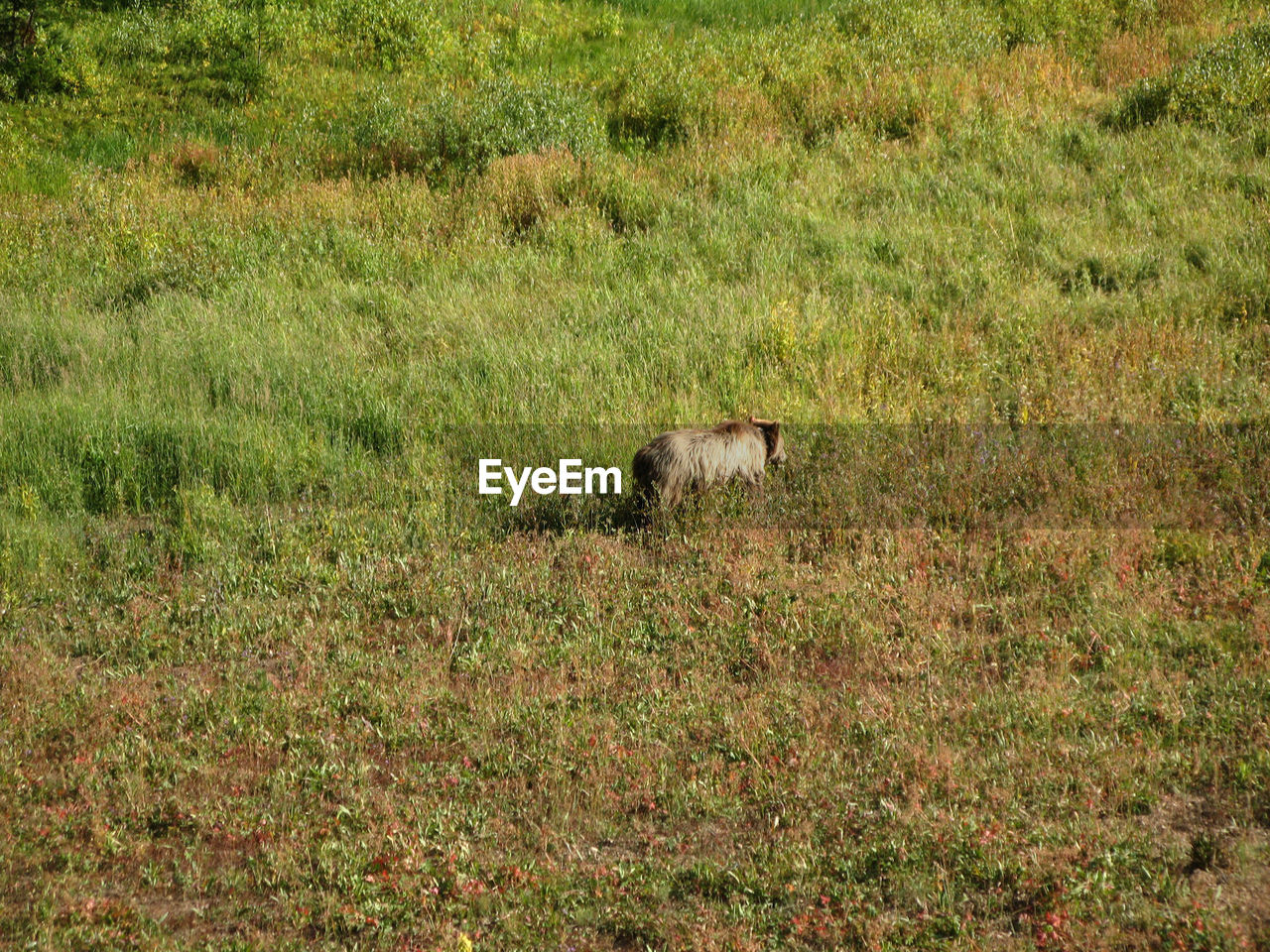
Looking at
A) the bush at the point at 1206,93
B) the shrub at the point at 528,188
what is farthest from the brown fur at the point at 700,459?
the bush at the point at 1206,93

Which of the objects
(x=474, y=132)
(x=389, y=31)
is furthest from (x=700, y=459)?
(x=389, y=31)

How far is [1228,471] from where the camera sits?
9.18 meters

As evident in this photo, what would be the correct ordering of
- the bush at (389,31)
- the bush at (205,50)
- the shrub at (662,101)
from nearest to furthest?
1. the shrub at (662,101)
2. the bush at (205,50)
3. the bush at (389,31)

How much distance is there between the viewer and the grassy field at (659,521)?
237 inches

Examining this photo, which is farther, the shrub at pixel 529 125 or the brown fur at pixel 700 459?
the shrub at pixel 529 125

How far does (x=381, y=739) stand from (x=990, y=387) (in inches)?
267

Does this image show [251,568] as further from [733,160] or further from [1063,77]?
[1063,77]

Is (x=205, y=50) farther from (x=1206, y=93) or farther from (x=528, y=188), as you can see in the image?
(x=1206, y=93)

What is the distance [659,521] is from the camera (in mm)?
9359

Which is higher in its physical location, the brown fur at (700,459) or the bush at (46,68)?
the bush at (46,68)

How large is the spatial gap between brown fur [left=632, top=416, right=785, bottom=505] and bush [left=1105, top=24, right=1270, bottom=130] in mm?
10099

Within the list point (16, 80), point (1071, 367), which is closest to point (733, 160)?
point (1071, 367)

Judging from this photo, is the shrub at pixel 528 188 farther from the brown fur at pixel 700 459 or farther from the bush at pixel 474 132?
the brown fur at pixel 700 459

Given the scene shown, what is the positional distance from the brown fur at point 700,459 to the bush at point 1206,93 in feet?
33.1
